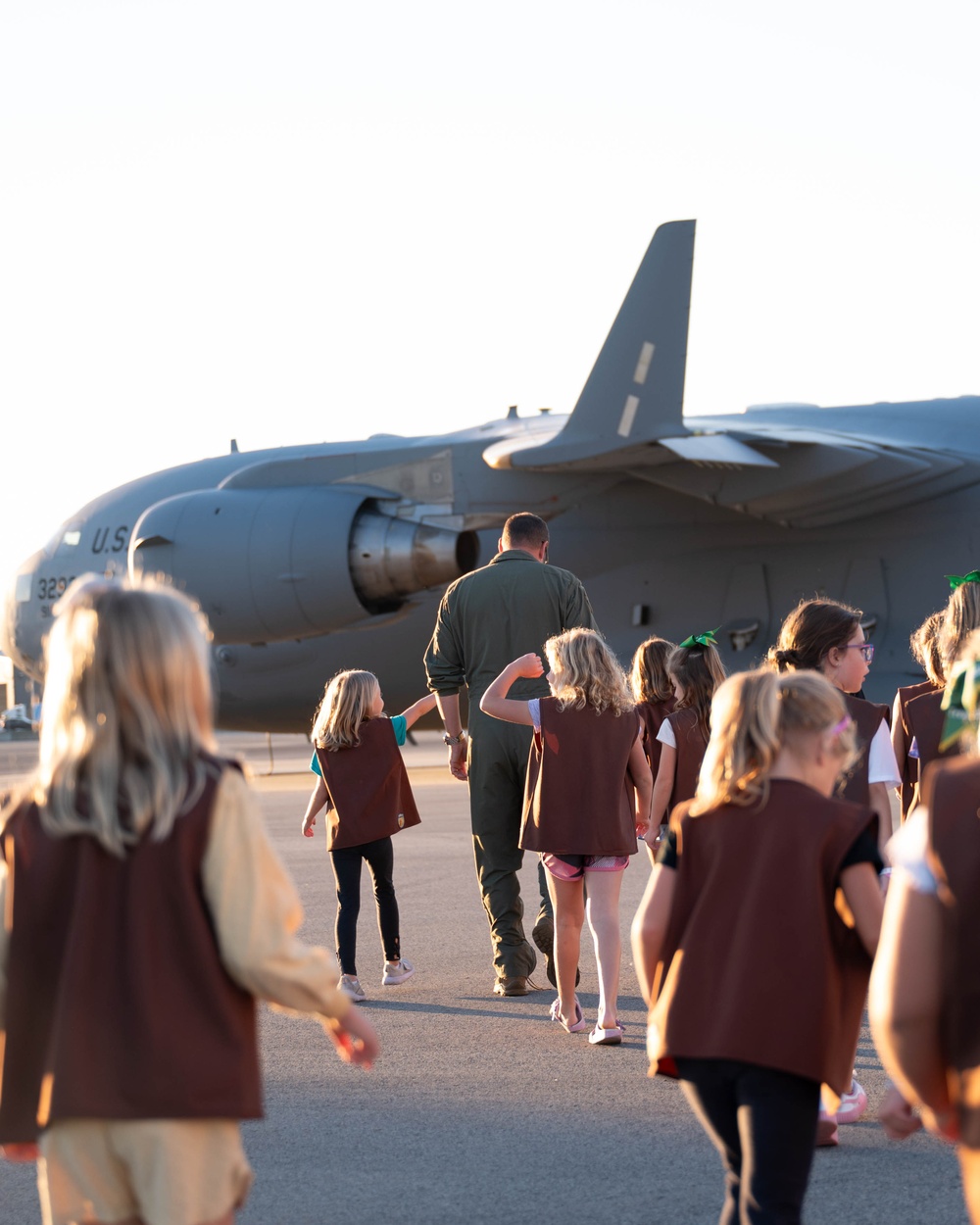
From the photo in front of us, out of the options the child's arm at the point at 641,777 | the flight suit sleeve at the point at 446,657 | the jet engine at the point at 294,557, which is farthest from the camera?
the jet engine at the point at 294,557

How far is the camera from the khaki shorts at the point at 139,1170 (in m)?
2.44

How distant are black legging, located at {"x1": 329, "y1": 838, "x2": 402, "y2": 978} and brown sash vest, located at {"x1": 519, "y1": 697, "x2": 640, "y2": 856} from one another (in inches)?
51.3

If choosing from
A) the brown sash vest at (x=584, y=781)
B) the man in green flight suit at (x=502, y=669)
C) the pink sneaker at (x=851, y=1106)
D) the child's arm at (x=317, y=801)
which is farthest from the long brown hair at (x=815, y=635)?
the child's arm at (x=317, y=801)

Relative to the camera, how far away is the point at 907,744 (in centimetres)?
545

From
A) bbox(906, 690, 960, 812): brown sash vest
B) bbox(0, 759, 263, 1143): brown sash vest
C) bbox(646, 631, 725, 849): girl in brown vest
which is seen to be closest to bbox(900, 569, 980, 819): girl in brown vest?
bbox(906, 690, 960, 812): brown sash vest

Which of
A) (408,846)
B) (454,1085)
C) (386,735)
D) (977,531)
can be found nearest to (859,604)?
(977,531)

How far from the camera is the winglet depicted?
1435 centimetres

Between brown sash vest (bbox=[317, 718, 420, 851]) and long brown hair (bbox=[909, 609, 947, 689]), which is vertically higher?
long brown hair (bbox=[909, 609, 947, 689])

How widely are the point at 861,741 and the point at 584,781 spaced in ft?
4.77

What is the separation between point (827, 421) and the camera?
16.9m

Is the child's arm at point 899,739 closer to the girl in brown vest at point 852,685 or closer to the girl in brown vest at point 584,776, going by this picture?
the girl in brown vest at point 852,685

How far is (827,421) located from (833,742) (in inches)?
563

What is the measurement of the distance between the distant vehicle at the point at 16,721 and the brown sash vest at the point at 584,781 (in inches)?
3320

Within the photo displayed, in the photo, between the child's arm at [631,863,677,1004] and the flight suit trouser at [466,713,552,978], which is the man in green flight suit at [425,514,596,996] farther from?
the child's arm at [631,863,677,1004]
